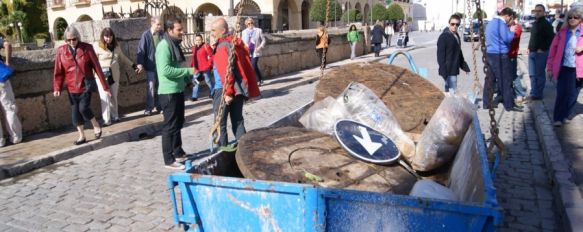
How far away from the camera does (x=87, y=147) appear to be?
6.85m

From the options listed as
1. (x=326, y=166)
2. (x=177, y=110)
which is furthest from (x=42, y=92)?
(x=326, y=166)

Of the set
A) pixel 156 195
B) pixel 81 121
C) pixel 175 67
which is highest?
pixel 175 67

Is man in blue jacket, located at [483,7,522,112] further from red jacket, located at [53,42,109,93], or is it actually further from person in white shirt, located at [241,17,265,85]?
red jacket, located at [53,42,109,93]

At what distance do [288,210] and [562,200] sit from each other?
285 cm

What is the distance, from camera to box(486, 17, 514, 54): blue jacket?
788cm

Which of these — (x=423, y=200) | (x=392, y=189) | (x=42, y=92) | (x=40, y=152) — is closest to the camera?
(x=423, y=200)

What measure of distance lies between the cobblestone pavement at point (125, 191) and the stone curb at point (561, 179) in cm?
12

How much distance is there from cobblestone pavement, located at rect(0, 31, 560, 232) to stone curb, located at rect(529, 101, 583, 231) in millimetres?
123

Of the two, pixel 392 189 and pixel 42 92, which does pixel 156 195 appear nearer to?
pixel 392 189

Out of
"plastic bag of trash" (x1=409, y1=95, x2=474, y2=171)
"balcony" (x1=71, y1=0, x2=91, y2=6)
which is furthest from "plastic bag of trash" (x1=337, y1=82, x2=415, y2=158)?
"balcony" (x1=71, y1=0, x2=91, y2=6)

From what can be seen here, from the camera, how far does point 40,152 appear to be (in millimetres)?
6555

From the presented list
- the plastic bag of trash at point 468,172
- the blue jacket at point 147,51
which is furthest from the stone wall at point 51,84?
the plastic bag of trash at point 468,172

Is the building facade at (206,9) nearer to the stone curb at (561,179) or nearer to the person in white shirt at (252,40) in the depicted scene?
the person in white shirt at (252,40)

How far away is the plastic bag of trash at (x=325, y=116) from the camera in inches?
166
